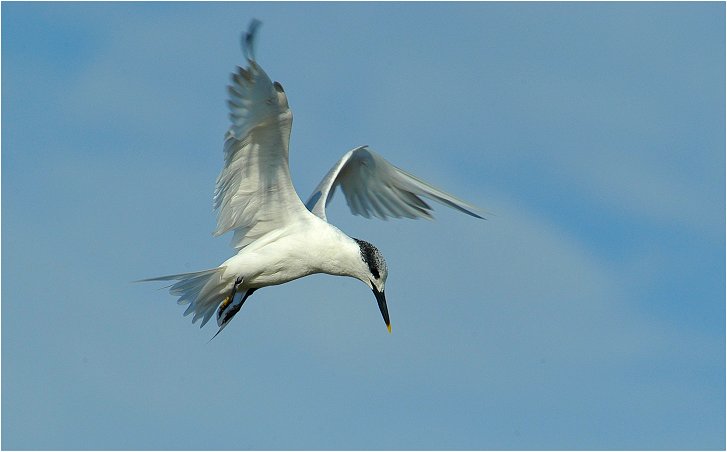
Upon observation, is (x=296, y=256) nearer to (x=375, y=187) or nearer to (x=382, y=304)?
(x=382, y=304)

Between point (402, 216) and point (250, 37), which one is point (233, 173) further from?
point (402, 216)

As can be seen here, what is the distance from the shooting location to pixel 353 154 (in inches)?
546

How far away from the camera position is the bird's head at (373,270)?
1207cm

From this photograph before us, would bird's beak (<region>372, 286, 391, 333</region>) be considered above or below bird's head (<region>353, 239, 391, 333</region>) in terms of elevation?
below

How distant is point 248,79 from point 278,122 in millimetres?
518

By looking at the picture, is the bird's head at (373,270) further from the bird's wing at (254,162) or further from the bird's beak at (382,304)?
the bird's wing at (254,162)

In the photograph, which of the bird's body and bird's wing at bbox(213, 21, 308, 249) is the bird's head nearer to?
the bird's body

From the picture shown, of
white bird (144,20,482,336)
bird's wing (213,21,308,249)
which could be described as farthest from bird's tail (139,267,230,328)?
bird's wing (213,21,308,249)

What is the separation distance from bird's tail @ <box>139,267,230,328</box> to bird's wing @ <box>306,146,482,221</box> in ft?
5.17

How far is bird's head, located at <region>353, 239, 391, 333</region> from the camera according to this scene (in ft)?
39.6

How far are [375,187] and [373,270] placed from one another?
213 cm

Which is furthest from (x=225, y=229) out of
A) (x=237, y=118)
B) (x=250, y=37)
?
(x=250, y=37)

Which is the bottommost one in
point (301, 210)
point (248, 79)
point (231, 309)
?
point (231, 309)

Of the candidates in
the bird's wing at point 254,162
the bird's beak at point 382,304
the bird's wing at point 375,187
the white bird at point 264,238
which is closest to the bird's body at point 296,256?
the white bird at point 264,238
